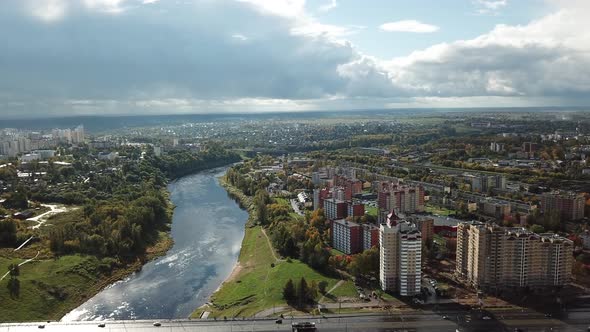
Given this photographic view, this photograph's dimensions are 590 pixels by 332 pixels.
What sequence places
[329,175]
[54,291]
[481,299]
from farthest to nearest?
[329,175] → [54,291] → [481,299]

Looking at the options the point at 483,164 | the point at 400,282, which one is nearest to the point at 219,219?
the point at 400,282

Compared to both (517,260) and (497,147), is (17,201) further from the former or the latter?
(497,147)

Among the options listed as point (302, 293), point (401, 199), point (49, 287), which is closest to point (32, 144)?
point (401, 199)

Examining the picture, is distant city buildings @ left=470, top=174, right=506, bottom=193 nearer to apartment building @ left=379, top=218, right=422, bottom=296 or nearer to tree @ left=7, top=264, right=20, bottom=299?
apartment building @ left=379, top=218, right=422, bottom=296

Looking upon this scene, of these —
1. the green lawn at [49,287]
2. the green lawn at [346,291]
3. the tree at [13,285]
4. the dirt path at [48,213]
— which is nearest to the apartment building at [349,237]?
the green lawn at [346,291]

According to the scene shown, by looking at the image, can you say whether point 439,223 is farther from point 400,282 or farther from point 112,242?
point 112,242

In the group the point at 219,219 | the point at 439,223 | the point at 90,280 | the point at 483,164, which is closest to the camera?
the point at 90,280

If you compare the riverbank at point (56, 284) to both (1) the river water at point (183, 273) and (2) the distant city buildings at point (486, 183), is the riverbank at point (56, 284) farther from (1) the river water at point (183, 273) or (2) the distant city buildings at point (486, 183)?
(2) the distant city buildings at point (486, 183)
